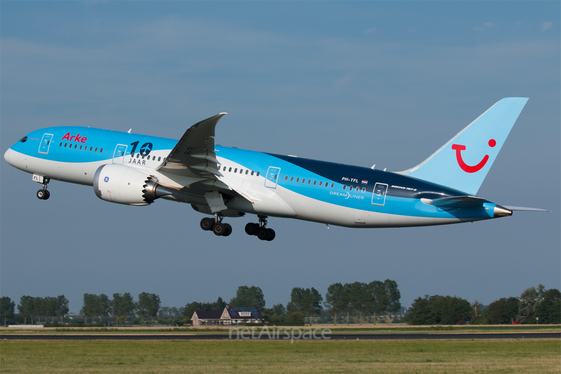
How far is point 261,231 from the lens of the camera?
46.6 meters

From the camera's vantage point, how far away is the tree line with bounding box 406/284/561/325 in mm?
87188

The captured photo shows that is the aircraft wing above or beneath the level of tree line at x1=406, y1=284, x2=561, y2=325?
above

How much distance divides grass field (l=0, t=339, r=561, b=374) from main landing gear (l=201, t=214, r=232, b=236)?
24.2ft

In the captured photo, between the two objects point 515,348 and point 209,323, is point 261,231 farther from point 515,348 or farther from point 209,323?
point 209,323

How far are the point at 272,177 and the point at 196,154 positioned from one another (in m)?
4.89

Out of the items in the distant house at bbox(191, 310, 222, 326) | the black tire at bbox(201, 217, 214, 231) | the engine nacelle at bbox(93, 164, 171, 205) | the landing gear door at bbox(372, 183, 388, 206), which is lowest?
the distant house at bbox(191, 310, 222, 326)

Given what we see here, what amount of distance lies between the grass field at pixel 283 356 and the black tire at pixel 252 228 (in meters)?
7.60

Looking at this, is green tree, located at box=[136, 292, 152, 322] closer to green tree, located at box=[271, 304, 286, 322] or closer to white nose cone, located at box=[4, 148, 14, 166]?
green tree, located at box=[271, 304, 286, 322]

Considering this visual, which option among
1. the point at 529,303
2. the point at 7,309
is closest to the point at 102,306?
the point at 7,309

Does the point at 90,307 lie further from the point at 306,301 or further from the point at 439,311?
the point at 439,311

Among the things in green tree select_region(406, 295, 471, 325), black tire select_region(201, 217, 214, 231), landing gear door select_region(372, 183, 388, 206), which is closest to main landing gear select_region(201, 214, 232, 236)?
black tire select_region(201, 217, 214, 231)

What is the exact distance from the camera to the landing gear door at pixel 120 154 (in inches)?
1721

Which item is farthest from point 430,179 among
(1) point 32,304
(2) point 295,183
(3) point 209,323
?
(1) point 32,304

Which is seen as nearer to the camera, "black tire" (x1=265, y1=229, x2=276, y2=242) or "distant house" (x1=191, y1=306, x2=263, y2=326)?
"black tire" (x1=265, y1=229, x2=276, y2=242)
